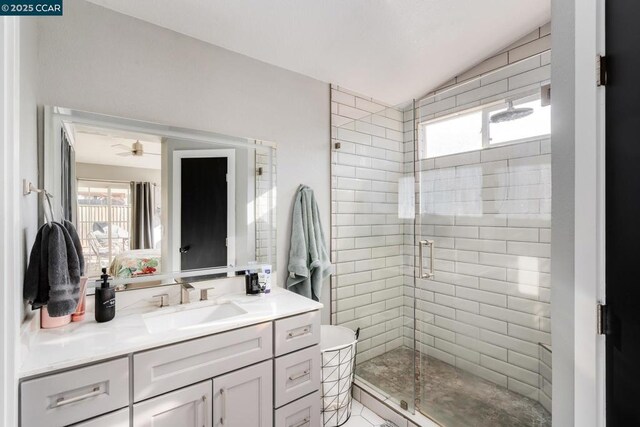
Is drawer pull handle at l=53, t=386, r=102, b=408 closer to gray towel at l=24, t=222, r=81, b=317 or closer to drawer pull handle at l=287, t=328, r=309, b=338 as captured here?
gray towel at l=24, t=222, r=81, b=317

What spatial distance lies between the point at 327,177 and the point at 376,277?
3.38 ft

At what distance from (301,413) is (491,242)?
5.97 feet

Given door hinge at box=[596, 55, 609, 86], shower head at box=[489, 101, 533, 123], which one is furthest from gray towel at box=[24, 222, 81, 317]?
shower head at box=[489, 101, 533, 123]

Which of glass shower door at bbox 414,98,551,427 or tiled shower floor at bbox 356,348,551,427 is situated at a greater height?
glass shower door at bbox 414,98,551,427

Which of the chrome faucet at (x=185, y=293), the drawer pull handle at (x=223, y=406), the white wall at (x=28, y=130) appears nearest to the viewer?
the white wall at (x=28, y=130)

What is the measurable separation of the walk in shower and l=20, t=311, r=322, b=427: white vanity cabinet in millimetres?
916

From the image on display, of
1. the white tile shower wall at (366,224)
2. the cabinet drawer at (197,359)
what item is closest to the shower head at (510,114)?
the white tile shower wall at (366,224)

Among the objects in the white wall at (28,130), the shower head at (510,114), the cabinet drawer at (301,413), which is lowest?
the cabinet drawer at (301,413)

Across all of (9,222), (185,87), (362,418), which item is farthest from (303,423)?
(185,87)

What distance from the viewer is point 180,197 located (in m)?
1.83

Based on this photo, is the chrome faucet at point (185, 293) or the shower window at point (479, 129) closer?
the chrome faucet at point (185, 293)

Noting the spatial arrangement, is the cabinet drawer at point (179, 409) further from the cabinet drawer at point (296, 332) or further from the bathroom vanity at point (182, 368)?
the cabinet drawer at point (296, 332)

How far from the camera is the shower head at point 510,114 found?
2010mm

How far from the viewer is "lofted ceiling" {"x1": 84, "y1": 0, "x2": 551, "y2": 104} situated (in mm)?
1657
